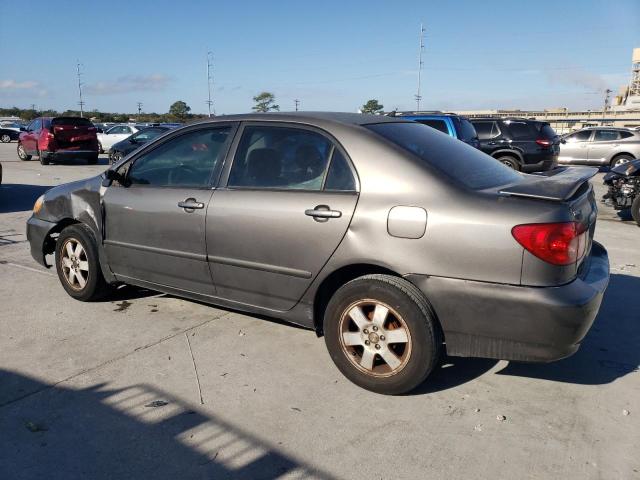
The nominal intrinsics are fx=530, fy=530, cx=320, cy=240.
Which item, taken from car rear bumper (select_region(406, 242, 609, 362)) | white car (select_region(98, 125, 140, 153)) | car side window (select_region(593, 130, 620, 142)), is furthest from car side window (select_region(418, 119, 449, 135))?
white car (select_region(98, 125, 140, 153))

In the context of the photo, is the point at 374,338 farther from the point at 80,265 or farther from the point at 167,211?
the point at 80,265

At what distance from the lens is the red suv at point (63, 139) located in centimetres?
1822

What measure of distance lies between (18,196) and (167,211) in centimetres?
876

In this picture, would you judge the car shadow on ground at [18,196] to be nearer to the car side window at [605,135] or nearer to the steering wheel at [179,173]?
the steering wheel at [179,173]

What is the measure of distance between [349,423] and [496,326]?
3.15 ft

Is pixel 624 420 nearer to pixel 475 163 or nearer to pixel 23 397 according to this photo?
pixel 475 163

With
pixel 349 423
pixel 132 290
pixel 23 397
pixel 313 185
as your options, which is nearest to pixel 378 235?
pixel 313 185

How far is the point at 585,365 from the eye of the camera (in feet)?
11.8

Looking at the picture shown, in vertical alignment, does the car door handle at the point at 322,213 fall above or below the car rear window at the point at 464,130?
below

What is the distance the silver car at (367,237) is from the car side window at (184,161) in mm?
13

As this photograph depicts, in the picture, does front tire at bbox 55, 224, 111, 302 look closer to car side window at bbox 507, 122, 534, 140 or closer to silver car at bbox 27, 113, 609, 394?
silver car at bbox 27, 113, 609, 394

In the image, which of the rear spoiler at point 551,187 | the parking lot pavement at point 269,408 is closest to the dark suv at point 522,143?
the parking lot pavement at point 269,408

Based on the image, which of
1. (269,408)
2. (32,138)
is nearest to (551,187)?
(269,408)

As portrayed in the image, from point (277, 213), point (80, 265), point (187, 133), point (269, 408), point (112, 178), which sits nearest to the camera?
point (269, 408)
